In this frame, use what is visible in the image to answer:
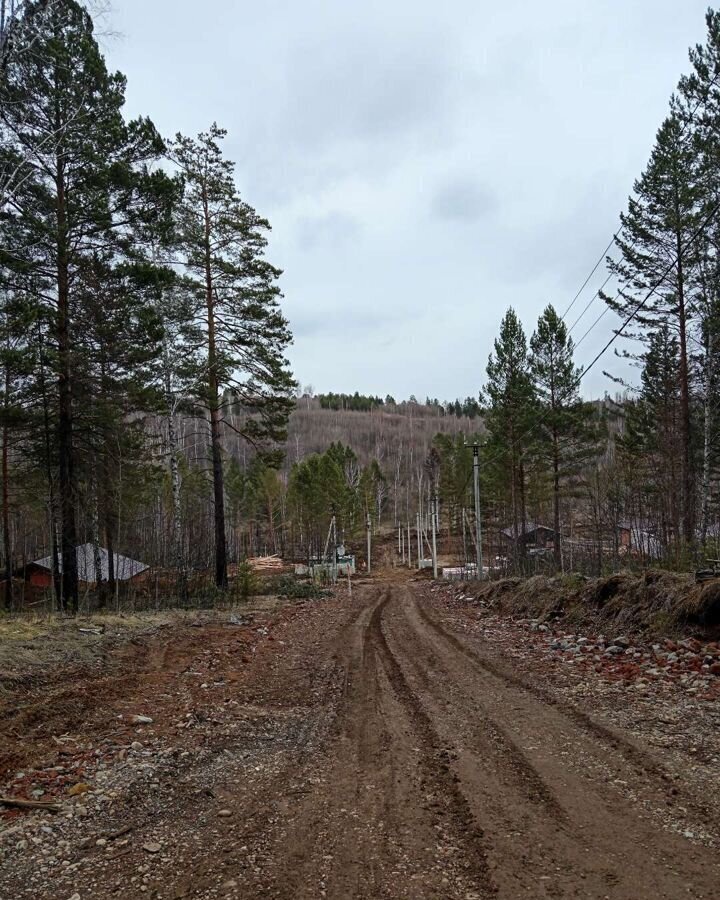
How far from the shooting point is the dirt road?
297cm

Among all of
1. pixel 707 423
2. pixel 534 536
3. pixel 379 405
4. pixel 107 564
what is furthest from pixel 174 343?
pixel 379 405

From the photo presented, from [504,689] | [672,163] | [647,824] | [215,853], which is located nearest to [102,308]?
[504,689]

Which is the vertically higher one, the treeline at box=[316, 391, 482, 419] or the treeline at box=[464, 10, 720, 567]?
the treeline at box=[316, 391, 482, 419]

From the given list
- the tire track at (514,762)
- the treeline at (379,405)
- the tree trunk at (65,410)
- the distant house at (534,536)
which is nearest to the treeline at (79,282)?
the tree trunk at (65,410)

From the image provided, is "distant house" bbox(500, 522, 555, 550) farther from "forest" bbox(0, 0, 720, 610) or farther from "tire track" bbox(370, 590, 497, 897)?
"tire track" bbox(370, 590, 497, 897)

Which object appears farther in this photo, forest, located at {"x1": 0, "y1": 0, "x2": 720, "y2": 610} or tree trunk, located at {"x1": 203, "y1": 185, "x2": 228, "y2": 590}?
tree trunk, located at {"x1": 203, "y1": 185, "x2": 228, "y2": 590}

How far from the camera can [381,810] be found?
3777 mm

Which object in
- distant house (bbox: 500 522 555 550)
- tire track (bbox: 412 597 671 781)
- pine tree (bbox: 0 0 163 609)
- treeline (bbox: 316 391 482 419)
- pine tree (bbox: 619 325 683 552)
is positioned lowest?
distant house (bbox: 500 522 555 550)

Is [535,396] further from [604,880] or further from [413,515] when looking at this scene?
[413,515]

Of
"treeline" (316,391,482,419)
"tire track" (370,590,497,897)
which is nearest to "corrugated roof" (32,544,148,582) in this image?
"tire track" (370,590,497,897)

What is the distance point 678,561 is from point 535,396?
1666cm

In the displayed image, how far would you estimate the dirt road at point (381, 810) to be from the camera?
9.76 ft

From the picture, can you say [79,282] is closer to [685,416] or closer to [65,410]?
[65,410]

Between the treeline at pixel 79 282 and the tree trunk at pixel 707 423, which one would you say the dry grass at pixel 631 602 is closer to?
the tree trunk at pixel 707 423
